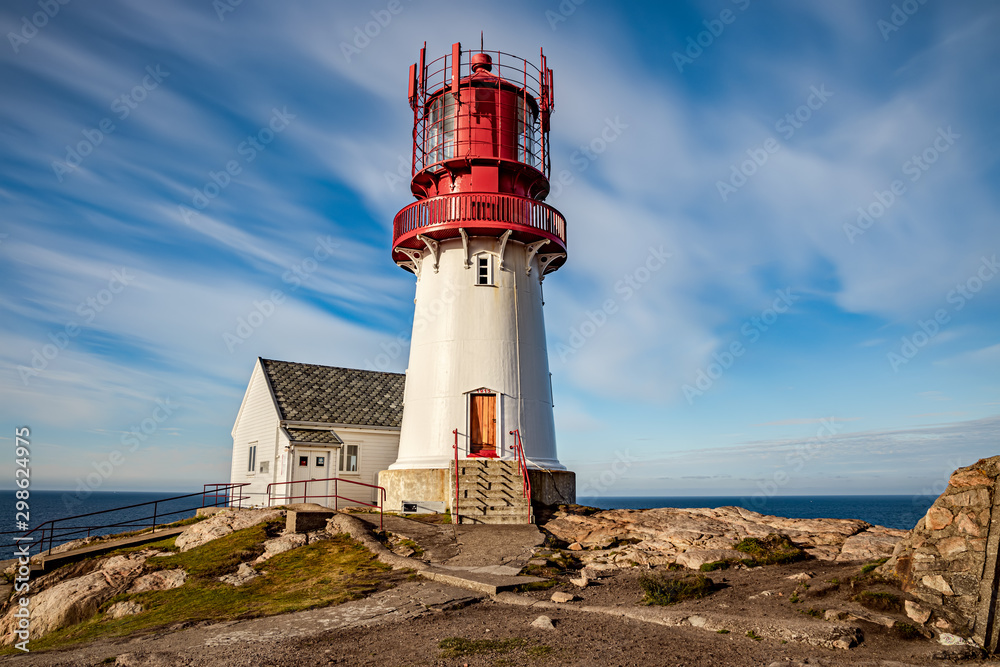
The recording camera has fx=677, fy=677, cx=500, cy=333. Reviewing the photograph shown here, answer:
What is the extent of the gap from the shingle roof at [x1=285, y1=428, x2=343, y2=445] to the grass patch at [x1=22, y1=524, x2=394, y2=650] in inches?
333

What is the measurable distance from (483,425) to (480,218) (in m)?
6.11

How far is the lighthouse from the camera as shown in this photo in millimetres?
19641

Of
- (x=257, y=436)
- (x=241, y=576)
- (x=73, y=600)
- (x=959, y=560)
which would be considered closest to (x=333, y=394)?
(x=257, y=436)

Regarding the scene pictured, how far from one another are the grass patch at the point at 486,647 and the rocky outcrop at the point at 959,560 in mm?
4731

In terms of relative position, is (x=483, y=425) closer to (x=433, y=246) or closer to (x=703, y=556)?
(x=433, y=246)

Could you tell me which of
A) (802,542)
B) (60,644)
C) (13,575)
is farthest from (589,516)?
(13,575)

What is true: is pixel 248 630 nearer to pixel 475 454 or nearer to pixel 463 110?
pixel 475 454

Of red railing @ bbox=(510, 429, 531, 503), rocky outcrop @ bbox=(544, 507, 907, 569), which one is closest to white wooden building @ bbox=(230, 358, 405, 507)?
red railing @ bbox=(510, 429, 531, 503)

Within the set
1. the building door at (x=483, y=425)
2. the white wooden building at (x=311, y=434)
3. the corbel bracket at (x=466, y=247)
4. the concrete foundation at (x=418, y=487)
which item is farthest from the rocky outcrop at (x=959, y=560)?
the white wooden building at (x=311, y=434)

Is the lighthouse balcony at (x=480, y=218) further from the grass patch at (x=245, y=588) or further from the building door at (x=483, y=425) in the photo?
the grass patch at (x=245, y=588)

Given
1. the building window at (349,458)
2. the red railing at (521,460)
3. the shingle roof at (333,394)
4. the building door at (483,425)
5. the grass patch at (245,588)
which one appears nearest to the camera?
the grass patch at (245,588)

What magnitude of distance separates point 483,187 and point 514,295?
135 inches

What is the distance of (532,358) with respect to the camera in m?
20.8

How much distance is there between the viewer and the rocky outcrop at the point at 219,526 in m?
17.0
